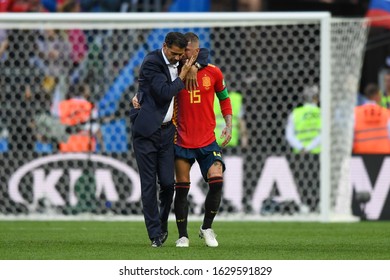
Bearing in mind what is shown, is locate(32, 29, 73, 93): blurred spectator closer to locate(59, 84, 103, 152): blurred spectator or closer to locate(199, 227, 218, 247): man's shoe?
locate(59, 84, 103, 152): blurred spectator

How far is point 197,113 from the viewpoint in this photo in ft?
42.3

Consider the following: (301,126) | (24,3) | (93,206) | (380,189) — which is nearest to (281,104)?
(301,126)

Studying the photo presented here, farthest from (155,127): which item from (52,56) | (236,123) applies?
(52,56)

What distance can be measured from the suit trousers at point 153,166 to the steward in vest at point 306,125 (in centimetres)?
691

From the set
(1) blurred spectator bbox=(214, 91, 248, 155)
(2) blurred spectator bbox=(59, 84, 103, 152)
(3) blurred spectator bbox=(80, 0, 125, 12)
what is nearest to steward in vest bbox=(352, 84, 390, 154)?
(1) blurred spectator bbox=(214, 91, 248, 155)

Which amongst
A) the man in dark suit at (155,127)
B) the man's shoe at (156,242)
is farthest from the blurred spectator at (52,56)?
the man's shoe at (156,242)

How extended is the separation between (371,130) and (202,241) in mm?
6716

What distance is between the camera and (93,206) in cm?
1877

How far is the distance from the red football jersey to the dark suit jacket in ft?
1.43

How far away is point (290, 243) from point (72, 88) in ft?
22.9

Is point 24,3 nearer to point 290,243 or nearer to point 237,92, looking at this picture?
point 237,92

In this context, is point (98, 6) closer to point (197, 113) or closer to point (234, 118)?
point (234, 118)

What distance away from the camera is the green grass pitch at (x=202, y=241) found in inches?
460

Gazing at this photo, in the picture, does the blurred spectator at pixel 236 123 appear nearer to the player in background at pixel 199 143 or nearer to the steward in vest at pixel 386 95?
the steward in vest at pixel 386 95
